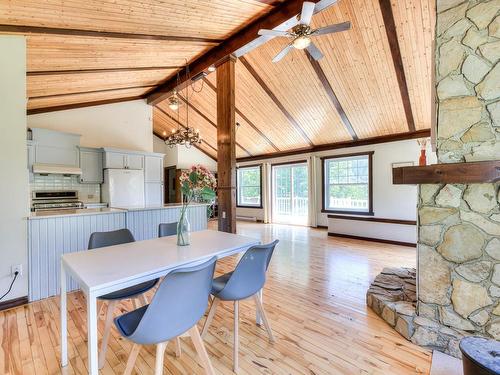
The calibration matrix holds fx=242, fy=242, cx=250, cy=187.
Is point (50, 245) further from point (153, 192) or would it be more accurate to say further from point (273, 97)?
point (273, 97)

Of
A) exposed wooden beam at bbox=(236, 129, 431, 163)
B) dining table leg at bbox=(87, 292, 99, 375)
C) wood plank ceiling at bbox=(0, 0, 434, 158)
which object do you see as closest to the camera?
dining table leg at bbox=(87, 292, 99, 375)

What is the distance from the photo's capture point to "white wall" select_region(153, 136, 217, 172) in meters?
9.08

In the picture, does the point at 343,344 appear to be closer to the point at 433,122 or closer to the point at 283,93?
the point at 433,122

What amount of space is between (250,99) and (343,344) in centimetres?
536

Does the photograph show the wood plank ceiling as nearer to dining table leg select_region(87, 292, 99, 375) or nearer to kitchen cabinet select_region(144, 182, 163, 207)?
kitchen cabinet select_region(144, 182, 163, 207)

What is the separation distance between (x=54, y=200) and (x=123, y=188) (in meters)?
1.32

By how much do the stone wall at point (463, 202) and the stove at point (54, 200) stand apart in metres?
5.66

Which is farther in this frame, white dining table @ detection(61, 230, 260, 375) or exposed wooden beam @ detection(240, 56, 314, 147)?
exposed wooden beam @ detection(240, 56, 314, 147)

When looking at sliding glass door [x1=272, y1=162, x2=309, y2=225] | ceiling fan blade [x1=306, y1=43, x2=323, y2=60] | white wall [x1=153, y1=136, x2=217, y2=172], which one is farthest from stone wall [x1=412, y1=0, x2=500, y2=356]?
white wall [x1=153, y1=136, x2=217, y2=172]

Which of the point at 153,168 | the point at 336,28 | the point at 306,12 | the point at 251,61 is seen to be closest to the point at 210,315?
the point at 306,12

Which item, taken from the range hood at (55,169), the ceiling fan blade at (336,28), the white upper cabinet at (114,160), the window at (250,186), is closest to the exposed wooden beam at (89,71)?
the range hood at (55,169)

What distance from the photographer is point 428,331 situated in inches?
77.0

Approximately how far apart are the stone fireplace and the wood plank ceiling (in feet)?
5.60

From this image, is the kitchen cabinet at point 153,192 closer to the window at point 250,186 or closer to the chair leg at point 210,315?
the window at point 250,186
